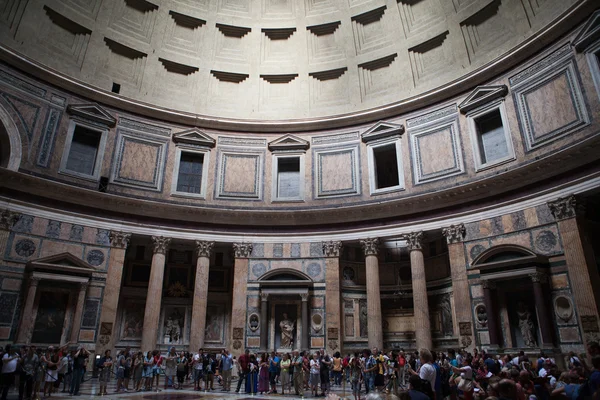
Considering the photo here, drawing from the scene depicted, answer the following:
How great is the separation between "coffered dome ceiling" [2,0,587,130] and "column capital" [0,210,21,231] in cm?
687

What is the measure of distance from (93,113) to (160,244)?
7.24 m

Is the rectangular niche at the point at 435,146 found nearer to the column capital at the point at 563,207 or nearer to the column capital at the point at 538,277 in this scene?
the column capital at the point at 563,207

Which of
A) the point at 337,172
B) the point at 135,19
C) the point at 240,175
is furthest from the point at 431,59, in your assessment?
the point at 135,19

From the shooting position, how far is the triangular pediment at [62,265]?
16906mm

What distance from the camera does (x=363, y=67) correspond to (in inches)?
933

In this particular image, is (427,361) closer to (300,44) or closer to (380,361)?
(380,361)

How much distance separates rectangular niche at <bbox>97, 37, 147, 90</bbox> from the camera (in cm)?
2223

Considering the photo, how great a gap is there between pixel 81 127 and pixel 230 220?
27.8 feet

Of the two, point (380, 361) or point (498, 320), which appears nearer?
point (380, 361)

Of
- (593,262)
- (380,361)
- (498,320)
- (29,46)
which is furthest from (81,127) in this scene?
(593,262)

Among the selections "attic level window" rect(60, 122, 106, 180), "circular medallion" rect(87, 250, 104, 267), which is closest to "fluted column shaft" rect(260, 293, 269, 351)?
"circular medallion" rect(87, 250, 104, 267)

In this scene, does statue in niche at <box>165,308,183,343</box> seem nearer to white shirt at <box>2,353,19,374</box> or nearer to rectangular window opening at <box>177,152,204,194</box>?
rectangular window opening at <box>177,152,204,194</box>

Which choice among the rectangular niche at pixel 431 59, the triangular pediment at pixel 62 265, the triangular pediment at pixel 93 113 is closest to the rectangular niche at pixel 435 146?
the rectangular niche at pixel 431 59

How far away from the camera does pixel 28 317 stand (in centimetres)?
1638
